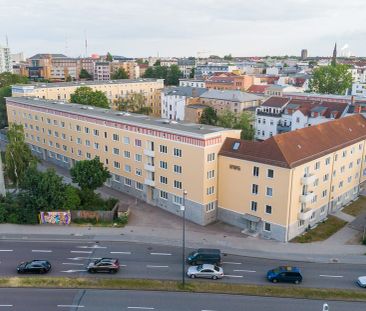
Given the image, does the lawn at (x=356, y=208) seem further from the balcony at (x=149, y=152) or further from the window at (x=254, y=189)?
the balcony at (x=149, y=152)

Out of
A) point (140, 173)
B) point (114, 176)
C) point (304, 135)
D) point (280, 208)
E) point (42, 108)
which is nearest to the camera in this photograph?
point (280, 208)

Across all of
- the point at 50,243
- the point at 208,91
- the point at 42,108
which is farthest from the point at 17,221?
the point at 208,91

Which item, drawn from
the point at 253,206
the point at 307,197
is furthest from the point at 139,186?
the point at 307,197

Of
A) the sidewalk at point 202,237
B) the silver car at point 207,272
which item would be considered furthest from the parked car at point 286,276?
the sidewalk at point 202,237

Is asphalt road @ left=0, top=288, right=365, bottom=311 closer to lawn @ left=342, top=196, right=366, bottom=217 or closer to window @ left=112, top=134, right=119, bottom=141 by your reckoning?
lawn @ left=342, top=196, right=366, bottom=217

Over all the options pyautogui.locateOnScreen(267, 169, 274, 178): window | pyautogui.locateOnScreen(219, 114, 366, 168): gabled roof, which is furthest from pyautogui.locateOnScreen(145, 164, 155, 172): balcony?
pyautogui.locateOnScreen(267, 169, 274, 178): window

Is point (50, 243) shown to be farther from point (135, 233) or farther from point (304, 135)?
point (304, 135)

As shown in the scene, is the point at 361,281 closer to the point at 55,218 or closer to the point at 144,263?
the point at 144,263
